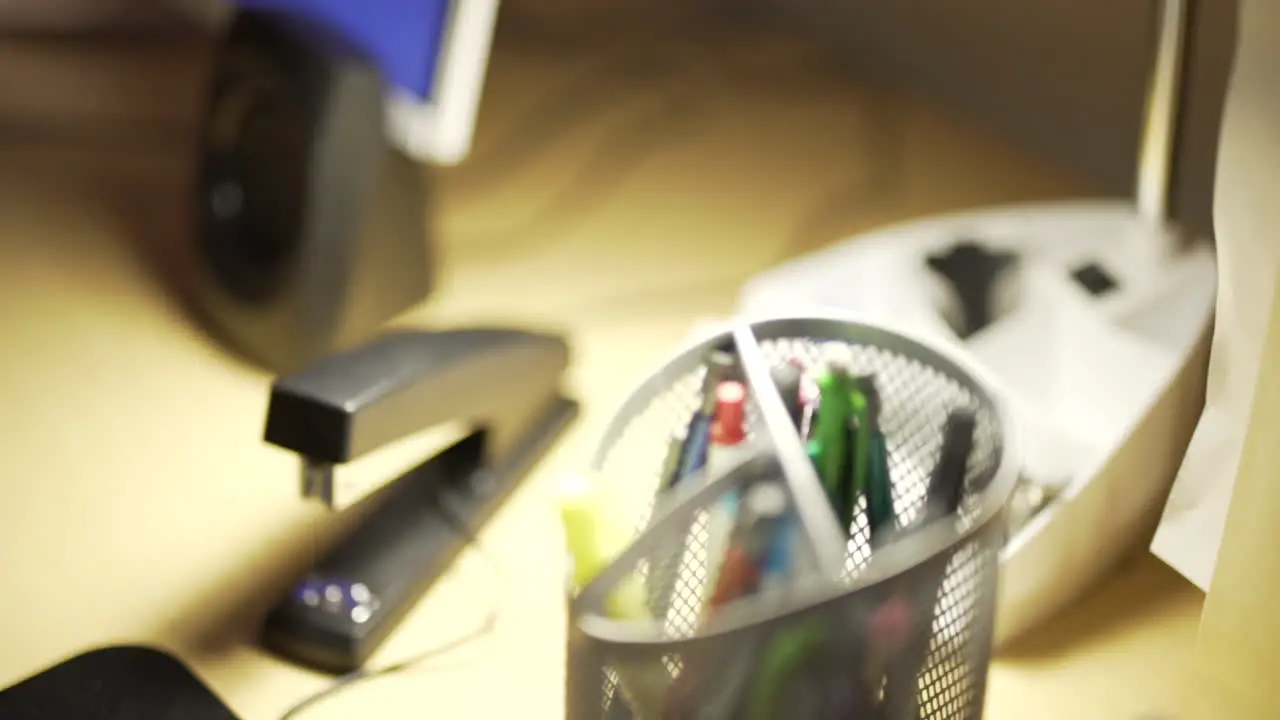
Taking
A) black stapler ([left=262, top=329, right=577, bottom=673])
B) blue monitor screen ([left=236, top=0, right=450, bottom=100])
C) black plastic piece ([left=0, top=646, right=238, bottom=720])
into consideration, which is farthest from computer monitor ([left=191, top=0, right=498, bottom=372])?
black plastic piece ([left=0, top=646, right=238, bottom=720])

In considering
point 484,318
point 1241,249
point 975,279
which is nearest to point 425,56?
point 484,318

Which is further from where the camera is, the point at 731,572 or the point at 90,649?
the point at 90,649

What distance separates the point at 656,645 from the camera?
14.0 inches

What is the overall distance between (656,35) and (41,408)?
67 cm

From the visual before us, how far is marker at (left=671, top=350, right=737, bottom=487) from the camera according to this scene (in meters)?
0.45

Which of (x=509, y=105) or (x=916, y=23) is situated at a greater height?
(x=916, y=23)

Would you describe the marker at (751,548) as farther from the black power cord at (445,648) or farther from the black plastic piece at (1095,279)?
the black plastic piece at (1095,279)

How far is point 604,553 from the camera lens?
1.32 feet

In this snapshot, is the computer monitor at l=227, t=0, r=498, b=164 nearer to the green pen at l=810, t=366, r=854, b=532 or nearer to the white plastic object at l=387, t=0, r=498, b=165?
the white plastic object at l=387, t=0, r=498, b=165

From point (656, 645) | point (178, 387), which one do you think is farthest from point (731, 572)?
point (178, 387)

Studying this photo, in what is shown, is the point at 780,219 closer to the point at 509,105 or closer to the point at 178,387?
the point at 509,105

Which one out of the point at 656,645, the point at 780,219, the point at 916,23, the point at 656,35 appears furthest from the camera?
the point at 656,35

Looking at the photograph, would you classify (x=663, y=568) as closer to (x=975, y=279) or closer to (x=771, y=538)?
(x=771, y=538)

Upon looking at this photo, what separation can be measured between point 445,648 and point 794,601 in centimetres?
24
